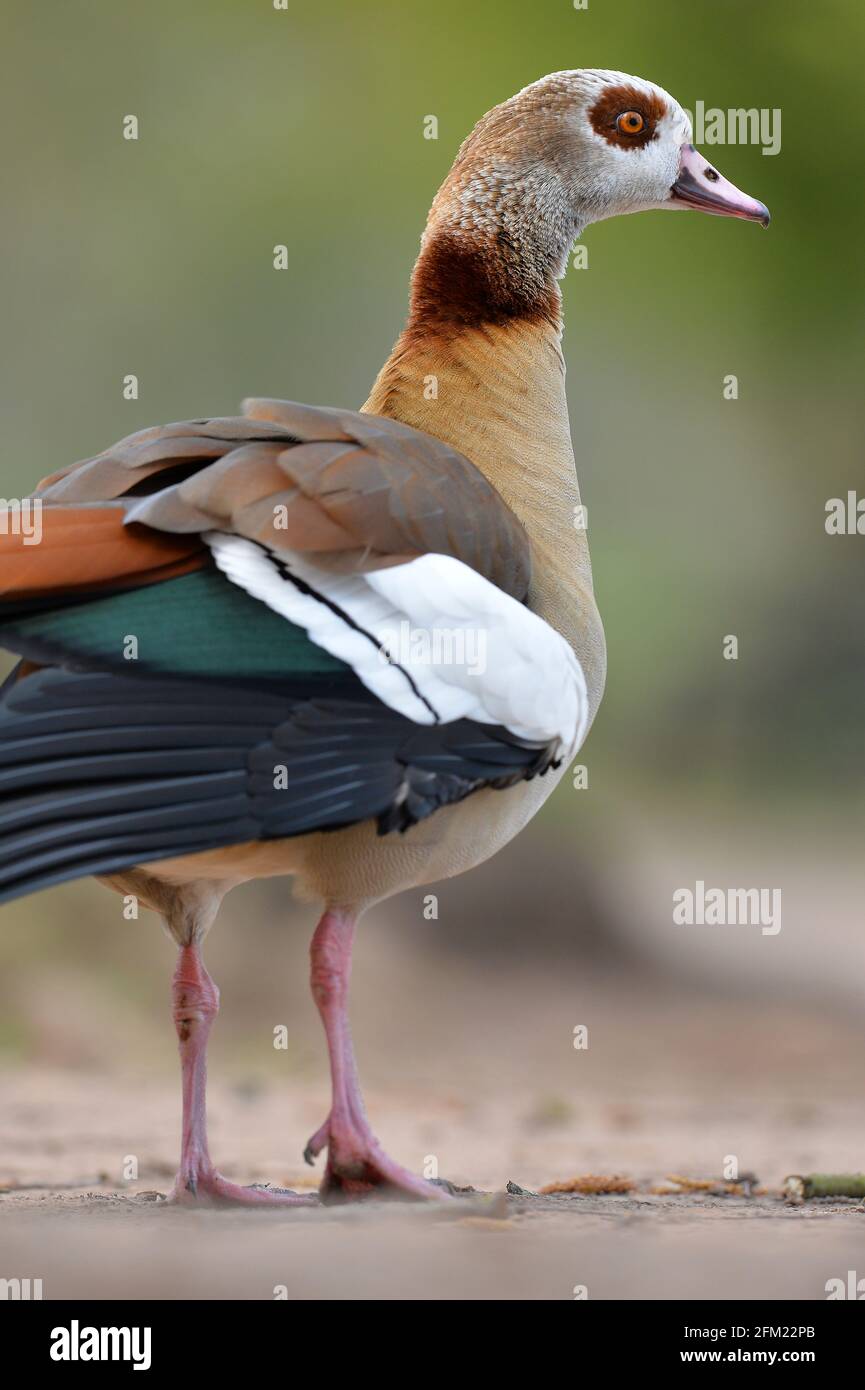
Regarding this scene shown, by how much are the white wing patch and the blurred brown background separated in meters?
1.65

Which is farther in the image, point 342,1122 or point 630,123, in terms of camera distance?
point 630,123

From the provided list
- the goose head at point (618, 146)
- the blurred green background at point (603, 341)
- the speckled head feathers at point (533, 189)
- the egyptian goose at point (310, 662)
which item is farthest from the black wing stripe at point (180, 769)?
the blurred green background at point (603, 341)

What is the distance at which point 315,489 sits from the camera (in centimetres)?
143

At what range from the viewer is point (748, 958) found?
13.4 feet

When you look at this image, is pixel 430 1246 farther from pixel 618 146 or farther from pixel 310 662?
pixel 618 146

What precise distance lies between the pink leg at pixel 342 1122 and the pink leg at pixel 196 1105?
11 cm

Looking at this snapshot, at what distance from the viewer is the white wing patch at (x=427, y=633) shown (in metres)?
1.38

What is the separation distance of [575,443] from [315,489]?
3.41m

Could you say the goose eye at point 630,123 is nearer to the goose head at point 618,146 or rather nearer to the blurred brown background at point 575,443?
the goose head at point 618,146

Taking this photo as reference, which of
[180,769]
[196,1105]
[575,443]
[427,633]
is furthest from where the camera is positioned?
[575,443]

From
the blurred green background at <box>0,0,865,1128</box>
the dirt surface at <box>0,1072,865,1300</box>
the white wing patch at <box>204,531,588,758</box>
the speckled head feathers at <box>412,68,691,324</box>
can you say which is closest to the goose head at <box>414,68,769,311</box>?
the speckled head feathers at <box>412,68,691,324</box>

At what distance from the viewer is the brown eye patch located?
1876 mm

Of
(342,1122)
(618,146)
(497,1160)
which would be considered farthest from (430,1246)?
(618,146)

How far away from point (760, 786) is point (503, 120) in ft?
10.6
